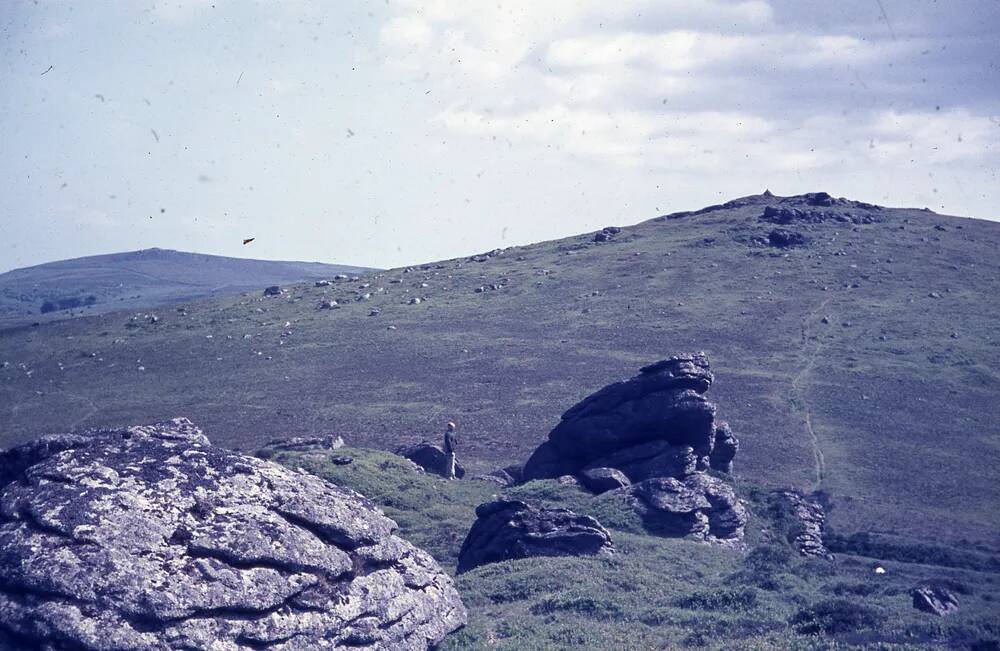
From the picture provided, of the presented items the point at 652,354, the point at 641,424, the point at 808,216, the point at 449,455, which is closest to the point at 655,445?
the point at 641,424

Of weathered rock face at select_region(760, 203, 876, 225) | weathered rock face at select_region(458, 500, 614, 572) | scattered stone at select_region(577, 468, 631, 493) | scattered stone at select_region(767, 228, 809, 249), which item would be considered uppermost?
weathered rock face at select_region(760, 203, 876, 225)

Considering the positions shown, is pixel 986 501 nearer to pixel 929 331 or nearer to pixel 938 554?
pixel 938 554

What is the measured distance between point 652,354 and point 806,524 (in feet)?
101

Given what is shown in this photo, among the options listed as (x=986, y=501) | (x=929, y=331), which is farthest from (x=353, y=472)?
(x=929, y=331)

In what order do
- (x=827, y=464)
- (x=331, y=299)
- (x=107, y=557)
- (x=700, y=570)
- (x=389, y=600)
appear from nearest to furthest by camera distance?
(x=107, y=557) < (x=389, y=600) < (x=700, y=570) < (x=827, y=464) < (x=331, y=299)

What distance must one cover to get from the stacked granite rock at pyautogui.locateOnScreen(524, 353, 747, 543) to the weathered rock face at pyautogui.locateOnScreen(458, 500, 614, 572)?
6.44 m

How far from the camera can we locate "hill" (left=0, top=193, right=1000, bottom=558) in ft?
152

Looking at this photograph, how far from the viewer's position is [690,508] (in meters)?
30.8

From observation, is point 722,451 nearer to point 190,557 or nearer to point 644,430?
point 644,430

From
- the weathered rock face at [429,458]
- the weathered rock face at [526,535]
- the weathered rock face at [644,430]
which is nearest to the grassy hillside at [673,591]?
the weathered rock face at [526,535]

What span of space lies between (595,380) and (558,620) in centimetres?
4207

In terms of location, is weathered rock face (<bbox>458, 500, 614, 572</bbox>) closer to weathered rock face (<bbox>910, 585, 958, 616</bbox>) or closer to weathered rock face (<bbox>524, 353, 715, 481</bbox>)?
weathered rock face (<bbox>910, 585, 958, 616</bbox>)

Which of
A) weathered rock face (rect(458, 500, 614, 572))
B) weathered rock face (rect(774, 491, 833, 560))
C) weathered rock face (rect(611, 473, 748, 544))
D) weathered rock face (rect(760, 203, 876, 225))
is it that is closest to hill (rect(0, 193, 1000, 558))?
weathered rock face (rect(760, 203, 876, 225))

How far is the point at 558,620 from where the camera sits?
17.8 meters
